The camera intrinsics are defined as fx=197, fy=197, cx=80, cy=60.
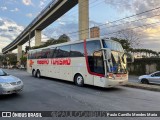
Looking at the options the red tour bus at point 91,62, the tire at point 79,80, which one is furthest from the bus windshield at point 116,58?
the tire at point 79,80

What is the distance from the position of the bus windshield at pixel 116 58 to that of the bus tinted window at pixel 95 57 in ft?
1.81

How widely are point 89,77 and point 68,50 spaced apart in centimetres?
346

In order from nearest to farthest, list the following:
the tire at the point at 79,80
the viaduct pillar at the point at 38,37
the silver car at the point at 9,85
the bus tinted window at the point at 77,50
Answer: the silver car at the point at 9,85, the tire at the point at 79,80, the bus tinted window at the point at 77,50, the viaduct pillar at the point at 38,37

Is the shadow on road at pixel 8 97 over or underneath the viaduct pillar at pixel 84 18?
underneath

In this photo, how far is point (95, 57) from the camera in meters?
12.8

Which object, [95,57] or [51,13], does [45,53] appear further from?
[51,13]

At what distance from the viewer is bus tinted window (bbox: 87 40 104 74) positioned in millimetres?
12336

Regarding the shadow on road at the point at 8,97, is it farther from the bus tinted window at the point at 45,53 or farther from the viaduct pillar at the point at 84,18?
the viaduct pillar at the point at 84,18

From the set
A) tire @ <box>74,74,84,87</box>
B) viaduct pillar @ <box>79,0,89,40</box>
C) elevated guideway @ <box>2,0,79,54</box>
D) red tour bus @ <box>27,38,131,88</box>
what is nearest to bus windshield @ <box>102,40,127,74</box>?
red tour bus @ <box>27,38,131,88</box>

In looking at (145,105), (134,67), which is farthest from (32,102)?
(134,67)

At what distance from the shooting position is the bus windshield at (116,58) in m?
12.2

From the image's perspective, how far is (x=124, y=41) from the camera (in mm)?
46094

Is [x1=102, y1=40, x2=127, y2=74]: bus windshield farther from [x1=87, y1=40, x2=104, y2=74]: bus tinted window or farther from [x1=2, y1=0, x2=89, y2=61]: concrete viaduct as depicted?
[x1=2, y1=0, x2=89, y2=61]: concrete viaduct

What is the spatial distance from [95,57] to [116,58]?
52.8 inches
